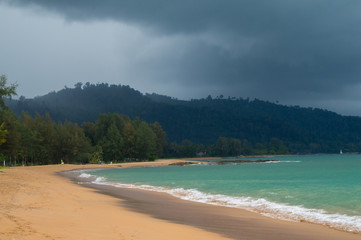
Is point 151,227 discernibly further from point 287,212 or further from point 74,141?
point 74,141

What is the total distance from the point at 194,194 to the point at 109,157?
9858 centimetres

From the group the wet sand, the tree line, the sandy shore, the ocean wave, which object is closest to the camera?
the sandy shore

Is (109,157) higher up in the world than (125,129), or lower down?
lower down

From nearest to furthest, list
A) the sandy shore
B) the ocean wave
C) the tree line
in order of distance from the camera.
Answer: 1. the sandy shore
2. the ocean wave
3. the tree line

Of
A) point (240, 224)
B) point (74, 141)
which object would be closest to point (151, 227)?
point (240, 224)

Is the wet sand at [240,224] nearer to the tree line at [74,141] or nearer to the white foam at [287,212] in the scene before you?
the white foam at [287,212]

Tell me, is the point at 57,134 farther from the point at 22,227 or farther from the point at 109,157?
the point at 22,227

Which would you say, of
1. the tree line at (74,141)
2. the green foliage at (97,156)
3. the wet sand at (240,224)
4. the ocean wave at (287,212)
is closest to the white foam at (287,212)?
the ocean wave at (287,212)

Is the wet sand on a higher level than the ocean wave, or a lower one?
higher

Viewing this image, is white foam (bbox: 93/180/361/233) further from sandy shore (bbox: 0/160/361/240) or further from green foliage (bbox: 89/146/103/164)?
green foliage (bbox: 89/146/103/164)

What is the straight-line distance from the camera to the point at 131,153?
12581 cm

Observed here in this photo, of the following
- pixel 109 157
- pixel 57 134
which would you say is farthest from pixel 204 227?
pixel 109 157

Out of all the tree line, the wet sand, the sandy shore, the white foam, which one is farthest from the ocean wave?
the tree line

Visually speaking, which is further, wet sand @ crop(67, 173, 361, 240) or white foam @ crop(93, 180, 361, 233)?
white foam @ crop(93, 180, 361, 233)
